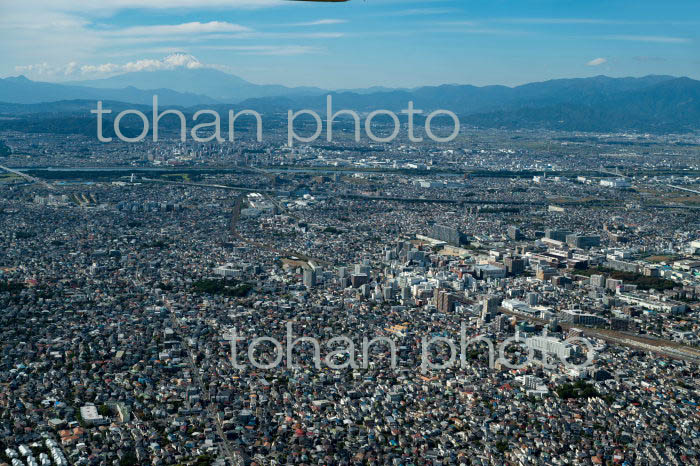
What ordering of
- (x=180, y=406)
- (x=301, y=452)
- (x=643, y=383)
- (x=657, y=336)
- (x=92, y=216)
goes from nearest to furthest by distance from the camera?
(x=301, y=452), (x=180, y=406), (x=643, y=383), (x=657, y=336), (x=92, y=216)

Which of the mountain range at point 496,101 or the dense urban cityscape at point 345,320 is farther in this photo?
the mountain range at point 496,101

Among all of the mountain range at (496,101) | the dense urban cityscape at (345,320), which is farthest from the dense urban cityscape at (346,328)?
the mountain range at (496,101)

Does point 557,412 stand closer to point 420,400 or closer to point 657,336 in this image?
point 420,400

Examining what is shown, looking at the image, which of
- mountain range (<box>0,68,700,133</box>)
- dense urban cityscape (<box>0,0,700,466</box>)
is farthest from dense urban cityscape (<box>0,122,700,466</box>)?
mountain range (<box>0,68,700,133</box>)

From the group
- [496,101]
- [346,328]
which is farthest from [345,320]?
[496,101]

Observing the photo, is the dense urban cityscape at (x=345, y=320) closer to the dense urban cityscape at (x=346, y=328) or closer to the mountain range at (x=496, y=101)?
the dense urban cityscape at (x=346, y=328)

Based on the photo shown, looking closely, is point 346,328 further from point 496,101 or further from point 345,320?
point 496,101

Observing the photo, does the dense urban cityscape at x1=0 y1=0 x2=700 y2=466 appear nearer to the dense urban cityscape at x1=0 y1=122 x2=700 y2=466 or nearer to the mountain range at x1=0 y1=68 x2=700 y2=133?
the dense urban cityscape at x1=0 y1=122 x2=700 y2=466

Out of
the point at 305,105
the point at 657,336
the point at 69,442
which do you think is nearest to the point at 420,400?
the point at 69,442
